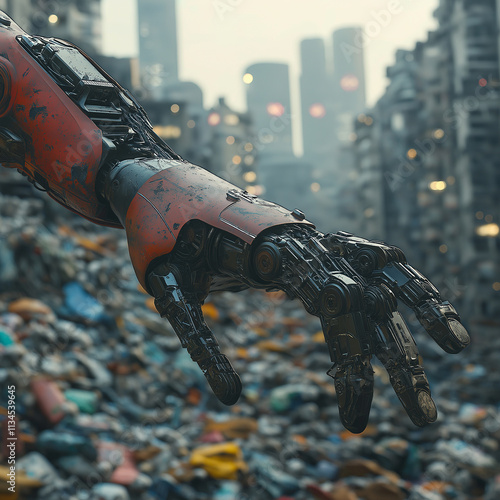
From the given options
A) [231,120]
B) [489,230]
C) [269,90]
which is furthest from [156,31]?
[489,230]

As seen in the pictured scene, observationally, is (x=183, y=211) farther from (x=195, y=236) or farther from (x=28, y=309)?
(x=28, y=309)

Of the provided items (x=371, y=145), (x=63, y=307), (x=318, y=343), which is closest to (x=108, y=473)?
(x=63, y=307)

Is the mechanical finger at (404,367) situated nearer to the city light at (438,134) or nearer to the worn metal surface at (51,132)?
the worn metal surface at (51,132)

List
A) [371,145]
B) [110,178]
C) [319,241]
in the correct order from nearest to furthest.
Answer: [319,241] < [110,178] < [371,145]

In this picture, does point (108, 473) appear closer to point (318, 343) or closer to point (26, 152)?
point (26, 152)

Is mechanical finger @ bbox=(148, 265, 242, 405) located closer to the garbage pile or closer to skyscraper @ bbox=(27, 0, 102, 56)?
the garbage pile

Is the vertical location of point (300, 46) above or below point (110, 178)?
above

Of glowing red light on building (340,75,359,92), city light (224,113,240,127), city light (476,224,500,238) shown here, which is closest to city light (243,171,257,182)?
city light (224,113,240,127)
